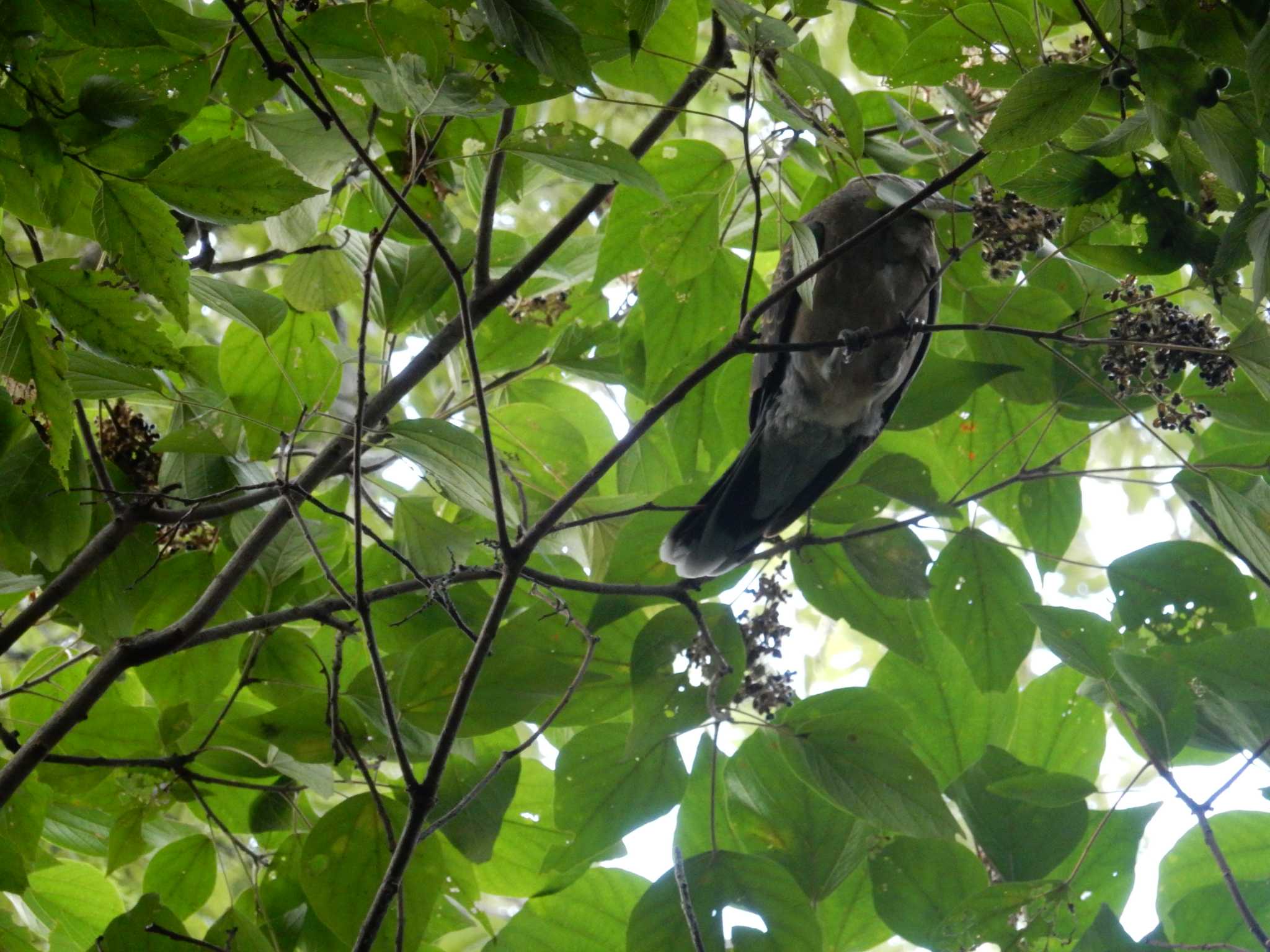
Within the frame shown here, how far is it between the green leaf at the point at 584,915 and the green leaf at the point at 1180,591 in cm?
101

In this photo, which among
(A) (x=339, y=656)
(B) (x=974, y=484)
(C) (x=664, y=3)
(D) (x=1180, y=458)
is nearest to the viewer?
(C) (x=664, y=3)

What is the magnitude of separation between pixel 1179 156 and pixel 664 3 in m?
0.65

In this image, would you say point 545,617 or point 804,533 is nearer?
point 545,617

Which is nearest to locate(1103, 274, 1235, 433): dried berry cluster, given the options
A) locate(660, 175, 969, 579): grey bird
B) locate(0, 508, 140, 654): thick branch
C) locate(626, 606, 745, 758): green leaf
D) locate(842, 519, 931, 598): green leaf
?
locate(842, 519, 931, 598): green leaf

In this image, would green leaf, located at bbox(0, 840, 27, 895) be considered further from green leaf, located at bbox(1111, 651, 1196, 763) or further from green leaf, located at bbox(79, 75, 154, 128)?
green leaf, located at bbox(1111, 651, 1196, 763)

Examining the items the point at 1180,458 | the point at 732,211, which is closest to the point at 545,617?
the point at 732,211

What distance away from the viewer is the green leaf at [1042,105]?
3.58 ft

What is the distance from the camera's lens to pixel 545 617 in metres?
1.64

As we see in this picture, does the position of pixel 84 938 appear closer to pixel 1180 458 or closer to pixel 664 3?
pixel 664 3

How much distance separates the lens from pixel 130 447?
1.76 m

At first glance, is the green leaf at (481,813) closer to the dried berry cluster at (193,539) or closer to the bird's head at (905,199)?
the dried berry cluster at (193,539)

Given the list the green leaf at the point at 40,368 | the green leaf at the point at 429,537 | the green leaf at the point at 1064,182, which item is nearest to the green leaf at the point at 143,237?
the green leaf at the point at 40,368

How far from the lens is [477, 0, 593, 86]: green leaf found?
3.56 feet

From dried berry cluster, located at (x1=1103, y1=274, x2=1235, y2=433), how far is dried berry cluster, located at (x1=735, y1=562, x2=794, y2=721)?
2.17 ft
